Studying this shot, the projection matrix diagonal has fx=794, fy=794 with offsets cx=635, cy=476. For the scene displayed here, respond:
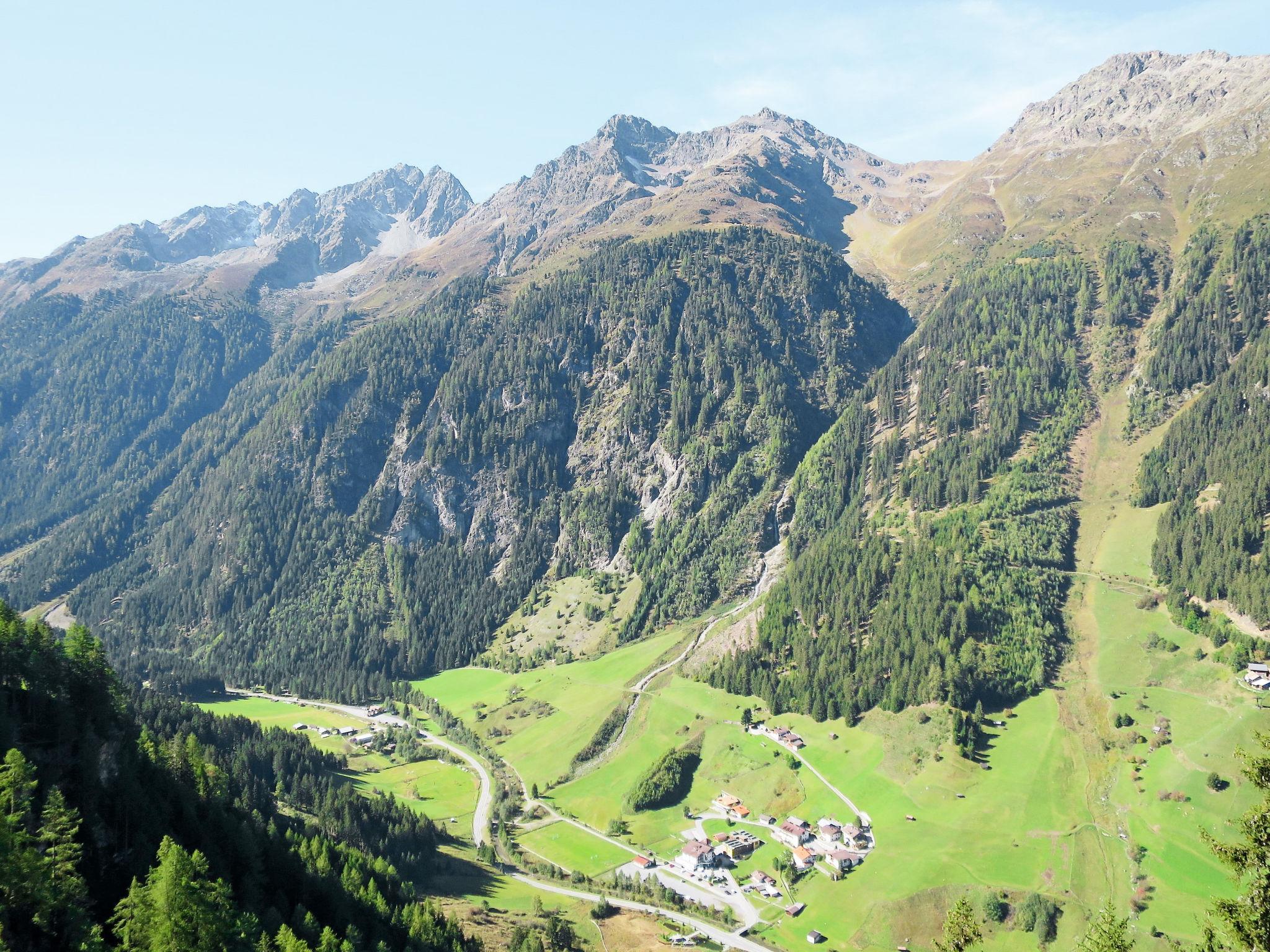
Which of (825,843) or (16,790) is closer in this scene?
(16,790)

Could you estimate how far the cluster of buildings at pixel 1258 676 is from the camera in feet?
462

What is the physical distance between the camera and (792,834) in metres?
140

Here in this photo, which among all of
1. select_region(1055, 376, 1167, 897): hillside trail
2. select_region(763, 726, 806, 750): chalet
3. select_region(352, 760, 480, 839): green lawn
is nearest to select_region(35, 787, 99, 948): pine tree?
select_region(352, 760, 480, 839): green lawn

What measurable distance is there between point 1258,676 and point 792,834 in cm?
8791

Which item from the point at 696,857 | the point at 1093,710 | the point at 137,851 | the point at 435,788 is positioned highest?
the point at 137,851

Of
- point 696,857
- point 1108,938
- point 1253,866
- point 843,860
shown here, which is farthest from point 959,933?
point 696,857

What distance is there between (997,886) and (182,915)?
11089cm

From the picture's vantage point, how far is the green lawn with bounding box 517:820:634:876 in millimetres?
143500

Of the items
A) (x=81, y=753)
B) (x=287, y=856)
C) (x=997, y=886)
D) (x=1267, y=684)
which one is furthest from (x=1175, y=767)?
(x=81, y=753)

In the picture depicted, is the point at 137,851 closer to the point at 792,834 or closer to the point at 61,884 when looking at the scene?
the point at 61,884

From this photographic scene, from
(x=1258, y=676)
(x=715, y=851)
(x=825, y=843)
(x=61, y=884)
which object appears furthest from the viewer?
(x=1258, y=676)

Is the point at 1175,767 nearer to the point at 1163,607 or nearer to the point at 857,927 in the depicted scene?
the point at 1163,607

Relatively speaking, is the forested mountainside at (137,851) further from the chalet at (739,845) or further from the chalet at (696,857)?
the chalet at (739,845)

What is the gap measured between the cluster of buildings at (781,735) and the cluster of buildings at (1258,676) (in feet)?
266
